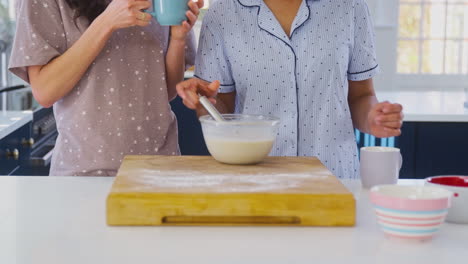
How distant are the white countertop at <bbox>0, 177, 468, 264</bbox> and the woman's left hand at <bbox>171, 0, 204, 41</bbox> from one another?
0.52 metres

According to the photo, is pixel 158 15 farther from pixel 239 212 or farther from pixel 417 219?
pixel 417 219

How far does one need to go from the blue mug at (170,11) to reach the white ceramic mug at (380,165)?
51 cm

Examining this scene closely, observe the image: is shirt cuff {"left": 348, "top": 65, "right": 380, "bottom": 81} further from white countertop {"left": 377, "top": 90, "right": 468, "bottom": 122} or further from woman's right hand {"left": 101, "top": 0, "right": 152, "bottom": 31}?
white countertop {"left": 377, "top": 90, "right": 468, "bottom": 122}

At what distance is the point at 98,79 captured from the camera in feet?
5.85

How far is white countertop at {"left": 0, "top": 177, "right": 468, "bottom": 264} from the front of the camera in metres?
1.12

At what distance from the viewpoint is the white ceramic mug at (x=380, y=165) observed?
5.19 ft

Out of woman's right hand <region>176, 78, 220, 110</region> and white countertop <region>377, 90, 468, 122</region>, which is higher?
woman's right hand <region>176, 78, 220, 110</region>

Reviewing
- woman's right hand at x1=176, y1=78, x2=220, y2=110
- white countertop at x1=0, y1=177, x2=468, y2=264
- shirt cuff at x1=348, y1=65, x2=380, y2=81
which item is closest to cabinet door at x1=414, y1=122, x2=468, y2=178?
shirt cuff at x1=348, y1=65, x2=380, y2=81

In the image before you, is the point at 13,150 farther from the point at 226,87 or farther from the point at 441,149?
the point at 441,149

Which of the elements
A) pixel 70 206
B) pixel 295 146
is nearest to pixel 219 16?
pixel 295 146

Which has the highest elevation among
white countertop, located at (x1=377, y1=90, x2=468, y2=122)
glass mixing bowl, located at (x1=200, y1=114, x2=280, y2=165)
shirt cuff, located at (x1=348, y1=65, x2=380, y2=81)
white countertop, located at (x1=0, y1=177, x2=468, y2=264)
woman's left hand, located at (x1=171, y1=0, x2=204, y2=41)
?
woman's left hand, located at (x1=171, y1=0, x2=204, y2=41)

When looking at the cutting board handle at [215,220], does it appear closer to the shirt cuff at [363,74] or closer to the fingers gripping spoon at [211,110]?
the fingers gripping spoon at [211,110]

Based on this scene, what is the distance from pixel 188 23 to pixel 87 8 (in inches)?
9.9

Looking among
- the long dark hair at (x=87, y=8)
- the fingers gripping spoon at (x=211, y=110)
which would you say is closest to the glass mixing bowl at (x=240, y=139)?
the fingers gripping spoon at (x=211, y=110)
